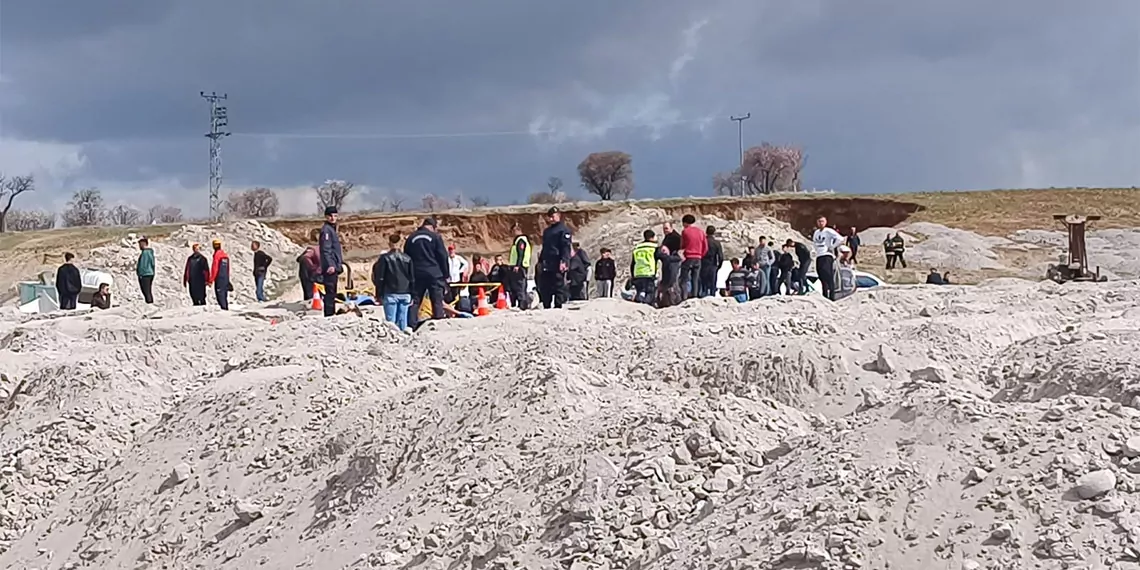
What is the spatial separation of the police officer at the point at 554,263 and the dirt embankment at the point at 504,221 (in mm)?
22940

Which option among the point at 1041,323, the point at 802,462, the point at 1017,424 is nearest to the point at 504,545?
the point at 802,462

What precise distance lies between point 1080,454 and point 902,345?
2.88m

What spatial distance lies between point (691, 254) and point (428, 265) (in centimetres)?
420

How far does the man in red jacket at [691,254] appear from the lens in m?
14.5

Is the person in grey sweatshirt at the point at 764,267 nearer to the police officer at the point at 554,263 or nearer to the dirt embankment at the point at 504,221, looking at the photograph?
the police officer at the point at 554,263

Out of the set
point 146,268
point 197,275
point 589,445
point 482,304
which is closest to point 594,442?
point 589,445

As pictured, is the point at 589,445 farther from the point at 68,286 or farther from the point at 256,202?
the point at 256,202

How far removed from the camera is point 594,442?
5.52m

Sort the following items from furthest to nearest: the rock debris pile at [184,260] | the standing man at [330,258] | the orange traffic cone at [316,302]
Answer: the rock debris pile at [184,260], the orange traffic cone at [316,302], the standing man at [330,258]

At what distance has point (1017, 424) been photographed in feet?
15.4

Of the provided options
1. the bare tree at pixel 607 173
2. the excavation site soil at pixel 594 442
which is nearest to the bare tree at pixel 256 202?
Result: the bare tree at pixel 607 173

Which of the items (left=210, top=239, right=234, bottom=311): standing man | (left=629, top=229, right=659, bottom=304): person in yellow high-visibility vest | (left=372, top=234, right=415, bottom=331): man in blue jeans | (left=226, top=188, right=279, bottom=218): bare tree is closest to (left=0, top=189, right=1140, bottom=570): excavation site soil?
(left=372, top=234, right=415, bottom=331): man in blue jeans

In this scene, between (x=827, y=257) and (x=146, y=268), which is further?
(x=146, y=268)

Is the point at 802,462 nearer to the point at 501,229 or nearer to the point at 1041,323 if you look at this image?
the point at 1041,323
